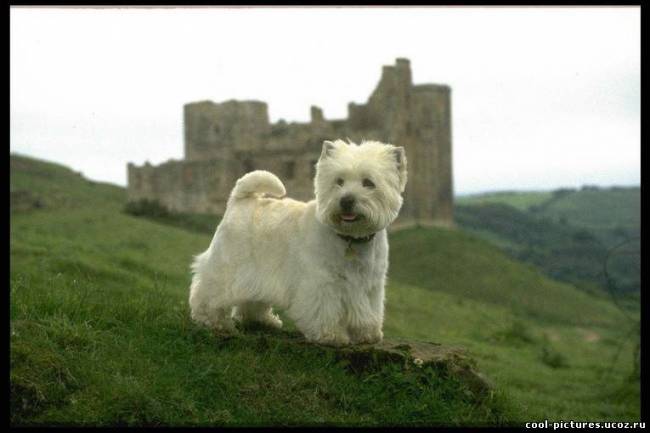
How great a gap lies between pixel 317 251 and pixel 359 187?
2.64ft

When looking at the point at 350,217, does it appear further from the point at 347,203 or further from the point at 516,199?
the point at 516,199

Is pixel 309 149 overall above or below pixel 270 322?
above

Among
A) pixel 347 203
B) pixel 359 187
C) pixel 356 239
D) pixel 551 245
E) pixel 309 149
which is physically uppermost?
pixel 309 149

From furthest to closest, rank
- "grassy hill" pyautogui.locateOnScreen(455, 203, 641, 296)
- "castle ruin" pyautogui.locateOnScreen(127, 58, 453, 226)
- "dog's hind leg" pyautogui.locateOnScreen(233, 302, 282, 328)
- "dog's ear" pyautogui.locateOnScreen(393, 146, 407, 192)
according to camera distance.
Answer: "grassy hill" pyautogui.locateOnScreen(455, 203, 641, 296) < "castle ruin" pyautogui.locateOnScreen(127, 58, 453, 226) < "dog's hind leg" pyautogui.locateOnScreen(233, 302, 282, 328) < "dog's ear" pyautogui.locateOnScreen(393, 146, 407, 192)

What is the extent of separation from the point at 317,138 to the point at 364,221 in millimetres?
43081

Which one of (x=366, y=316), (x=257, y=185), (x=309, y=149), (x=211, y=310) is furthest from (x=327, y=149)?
(x=309, y=149)

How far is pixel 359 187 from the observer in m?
6.31

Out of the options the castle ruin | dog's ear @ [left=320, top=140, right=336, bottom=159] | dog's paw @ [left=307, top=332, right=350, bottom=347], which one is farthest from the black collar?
the castle ruin

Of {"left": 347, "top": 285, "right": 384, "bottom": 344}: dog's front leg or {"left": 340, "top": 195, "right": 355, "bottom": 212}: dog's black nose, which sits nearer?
{"left": 340, "top": 195, "right": 355, "bottom": 212}: dog's black nose

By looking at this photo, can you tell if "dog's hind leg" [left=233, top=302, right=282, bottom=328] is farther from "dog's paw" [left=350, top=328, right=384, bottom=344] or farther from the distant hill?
the distant hill

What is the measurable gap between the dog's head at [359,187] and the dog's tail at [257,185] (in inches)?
41.4

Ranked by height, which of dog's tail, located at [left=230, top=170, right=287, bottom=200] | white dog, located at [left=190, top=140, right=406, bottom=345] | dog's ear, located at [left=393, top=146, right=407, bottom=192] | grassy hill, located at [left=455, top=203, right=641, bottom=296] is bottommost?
grassy hill, located at [left=455, top=203, right=641, bottom=296]

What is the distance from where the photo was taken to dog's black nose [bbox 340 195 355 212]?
6223mm

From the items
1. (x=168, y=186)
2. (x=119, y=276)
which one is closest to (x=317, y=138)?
(x=168, y=186)
